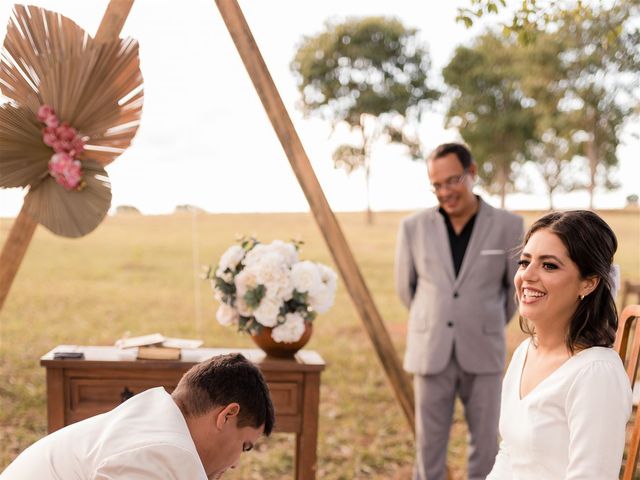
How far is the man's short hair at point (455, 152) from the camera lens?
3.69 m

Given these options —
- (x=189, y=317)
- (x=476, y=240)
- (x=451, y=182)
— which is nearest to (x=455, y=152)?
(x=451, y=182)

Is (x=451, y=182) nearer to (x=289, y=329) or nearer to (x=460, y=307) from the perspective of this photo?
(x=460, y=307)

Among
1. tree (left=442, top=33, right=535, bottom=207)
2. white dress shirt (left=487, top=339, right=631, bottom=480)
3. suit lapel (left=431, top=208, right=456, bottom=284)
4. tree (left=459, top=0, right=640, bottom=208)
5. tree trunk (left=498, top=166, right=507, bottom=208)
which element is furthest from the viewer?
tree trunk (left=498, top=166, right=507, bottom=208)

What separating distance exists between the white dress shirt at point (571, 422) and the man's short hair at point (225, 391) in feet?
2.29

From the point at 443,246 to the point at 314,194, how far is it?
684 millimetres

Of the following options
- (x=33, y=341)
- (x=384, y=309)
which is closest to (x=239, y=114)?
(x=384, y=309)

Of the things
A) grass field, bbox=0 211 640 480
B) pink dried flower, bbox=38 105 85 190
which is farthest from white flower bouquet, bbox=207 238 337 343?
grass field, bbox=0 211 640 480

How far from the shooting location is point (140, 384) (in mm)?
3350

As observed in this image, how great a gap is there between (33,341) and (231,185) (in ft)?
11.7

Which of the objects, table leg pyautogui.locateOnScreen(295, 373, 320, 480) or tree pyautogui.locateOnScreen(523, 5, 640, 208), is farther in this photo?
tree pyautogui.locateOnScreen(523, 5, 640, 208)

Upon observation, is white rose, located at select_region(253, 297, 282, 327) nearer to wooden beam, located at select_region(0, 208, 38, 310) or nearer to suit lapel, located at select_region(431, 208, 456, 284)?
suit lapel, located at select_region(431, 208, 456, 284)

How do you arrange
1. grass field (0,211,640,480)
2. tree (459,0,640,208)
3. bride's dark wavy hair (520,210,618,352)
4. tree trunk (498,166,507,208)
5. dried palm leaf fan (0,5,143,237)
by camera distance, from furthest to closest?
tree trunk (498,166,507,208), tree (459,0,640,208), grass field (0,211,640,480), dried palm leaf fan (0,5,143,237), bride's dark wavy hair (520,210,618,352)

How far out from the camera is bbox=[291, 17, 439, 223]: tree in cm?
2078

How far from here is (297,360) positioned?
3459 mm
